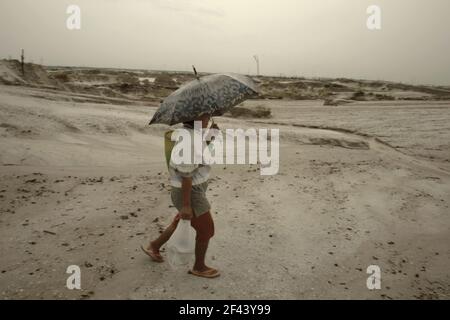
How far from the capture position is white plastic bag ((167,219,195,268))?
307 cm

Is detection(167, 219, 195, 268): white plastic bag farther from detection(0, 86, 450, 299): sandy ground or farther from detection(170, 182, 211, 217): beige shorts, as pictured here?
detection(0, 86, 450, 299): sandy ground

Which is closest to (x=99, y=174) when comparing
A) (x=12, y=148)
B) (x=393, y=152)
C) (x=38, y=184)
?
(x=38, y=184)

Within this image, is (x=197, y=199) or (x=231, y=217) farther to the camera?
(x=231, y=217)

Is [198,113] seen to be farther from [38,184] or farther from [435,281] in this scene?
[38,184]

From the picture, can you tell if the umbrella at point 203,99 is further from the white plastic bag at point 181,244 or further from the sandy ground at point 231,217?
the sandy ground at point 231,217

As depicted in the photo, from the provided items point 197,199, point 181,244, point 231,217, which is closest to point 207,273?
point 181,244

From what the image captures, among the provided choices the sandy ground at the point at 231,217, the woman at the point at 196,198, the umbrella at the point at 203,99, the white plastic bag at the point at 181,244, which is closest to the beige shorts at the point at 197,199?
the woman at the point at 196,198

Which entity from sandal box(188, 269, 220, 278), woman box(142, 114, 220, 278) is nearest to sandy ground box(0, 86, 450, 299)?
sandal box(188, 269, 220, 278)

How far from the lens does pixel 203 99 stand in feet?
9.63

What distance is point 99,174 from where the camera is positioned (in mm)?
6516

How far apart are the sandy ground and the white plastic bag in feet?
1.04

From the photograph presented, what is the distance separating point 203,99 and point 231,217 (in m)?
2.33

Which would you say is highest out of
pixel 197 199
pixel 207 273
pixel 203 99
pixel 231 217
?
pixel 203 99

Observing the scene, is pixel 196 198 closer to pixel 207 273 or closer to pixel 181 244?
pixel 181 244
